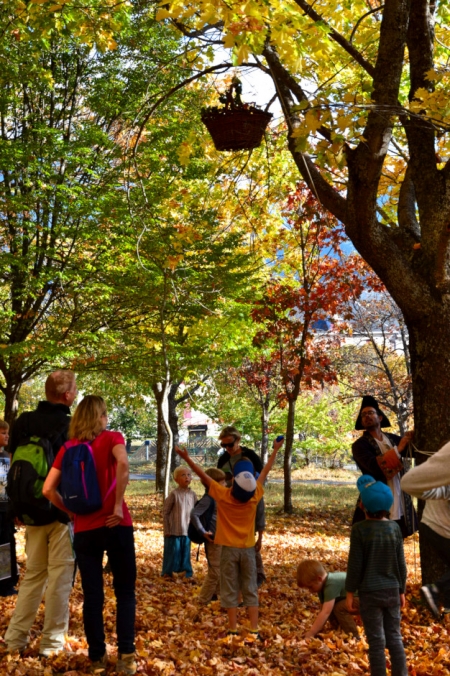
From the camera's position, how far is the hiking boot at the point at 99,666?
440cm

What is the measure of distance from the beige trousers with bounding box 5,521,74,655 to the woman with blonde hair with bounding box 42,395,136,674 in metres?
0.40

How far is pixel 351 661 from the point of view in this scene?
→ 511 centimetres

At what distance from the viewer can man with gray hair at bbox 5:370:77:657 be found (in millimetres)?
4770

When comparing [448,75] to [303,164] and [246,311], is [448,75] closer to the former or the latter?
[303,164]

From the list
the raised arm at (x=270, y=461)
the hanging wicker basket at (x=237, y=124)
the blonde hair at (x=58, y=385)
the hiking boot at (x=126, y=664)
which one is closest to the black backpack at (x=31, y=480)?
the blonde hair at (x=58, y=385)

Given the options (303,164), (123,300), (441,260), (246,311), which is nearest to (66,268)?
(123,300)

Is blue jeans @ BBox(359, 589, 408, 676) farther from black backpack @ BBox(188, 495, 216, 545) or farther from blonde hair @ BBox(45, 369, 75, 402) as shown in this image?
black backpack @ BBox(188, 495, 216, 545)

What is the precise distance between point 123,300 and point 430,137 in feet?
25.0

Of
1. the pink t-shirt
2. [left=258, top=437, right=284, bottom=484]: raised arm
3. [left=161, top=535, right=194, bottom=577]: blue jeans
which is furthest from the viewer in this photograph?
[left=161, top=535, right=194, bottom=577]: blue jeans

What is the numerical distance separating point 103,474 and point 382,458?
290 centimetres

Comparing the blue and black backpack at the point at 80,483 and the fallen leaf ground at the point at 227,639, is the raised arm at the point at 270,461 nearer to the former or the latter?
the fallen leaf ground at the point at 227,639

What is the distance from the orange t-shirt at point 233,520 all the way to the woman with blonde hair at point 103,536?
1339mm

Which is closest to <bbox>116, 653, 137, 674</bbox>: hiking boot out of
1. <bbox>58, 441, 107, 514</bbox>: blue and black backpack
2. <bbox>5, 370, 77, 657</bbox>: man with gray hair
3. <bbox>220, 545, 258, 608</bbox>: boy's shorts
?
<bbox>5, 370, 77, 657</bbox>: man with gray hair

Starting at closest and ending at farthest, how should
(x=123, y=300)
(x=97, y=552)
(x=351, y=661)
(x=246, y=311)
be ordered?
(x=97, y=552)
(x=351, y=661)
(x=123, y=300)
(x=246, y=311)
